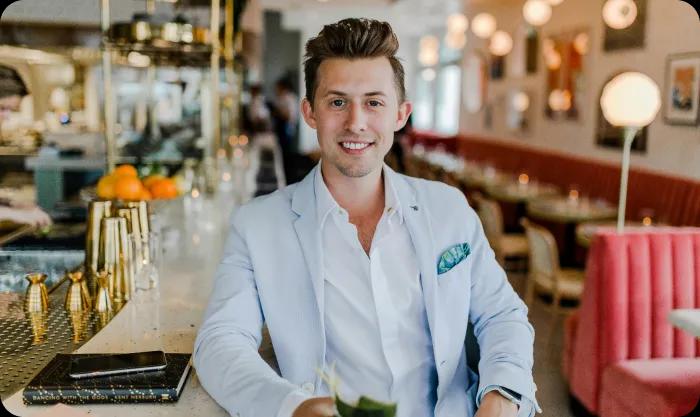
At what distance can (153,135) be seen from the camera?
18.7 feet

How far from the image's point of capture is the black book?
1244mm

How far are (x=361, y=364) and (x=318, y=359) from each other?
11 cm

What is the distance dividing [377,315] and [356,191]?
312 mm

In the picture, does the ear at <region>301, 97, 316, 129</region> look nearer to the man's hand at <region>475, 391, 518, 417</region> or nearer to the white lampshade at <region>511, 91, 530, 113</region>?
the man's hand at <region>475, 391, 518, 417</region>

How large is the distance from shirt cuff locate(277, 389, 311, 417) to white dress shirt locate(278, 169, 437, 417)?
0.32 m

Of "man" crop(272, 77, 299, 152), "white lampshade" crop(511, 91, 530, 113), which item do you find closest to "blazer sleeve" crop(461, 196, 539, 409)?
"white lampshade" crop(511, 91, 530, 113)

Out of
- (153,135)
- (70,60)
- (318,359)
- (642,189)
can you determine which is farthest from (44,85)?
(318,359)

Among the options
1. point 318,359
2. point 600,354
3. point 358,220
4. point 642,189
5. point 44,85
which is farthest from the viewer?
point 44,85

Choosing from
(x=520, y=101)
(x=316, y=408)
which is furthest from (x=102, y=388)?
(x=520, y=101)

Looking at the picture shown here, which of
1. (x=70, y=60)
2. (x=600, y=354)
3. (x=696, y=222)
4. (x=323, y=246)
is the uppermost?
(x=70, y=60)

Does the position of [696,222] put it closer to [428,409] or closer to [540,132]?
[540,132]

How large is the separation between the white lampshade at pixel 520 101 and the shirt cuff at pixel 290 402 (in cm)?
911

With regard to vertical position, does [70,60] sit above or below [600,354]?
above

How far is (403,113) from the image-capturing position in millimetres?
1645
